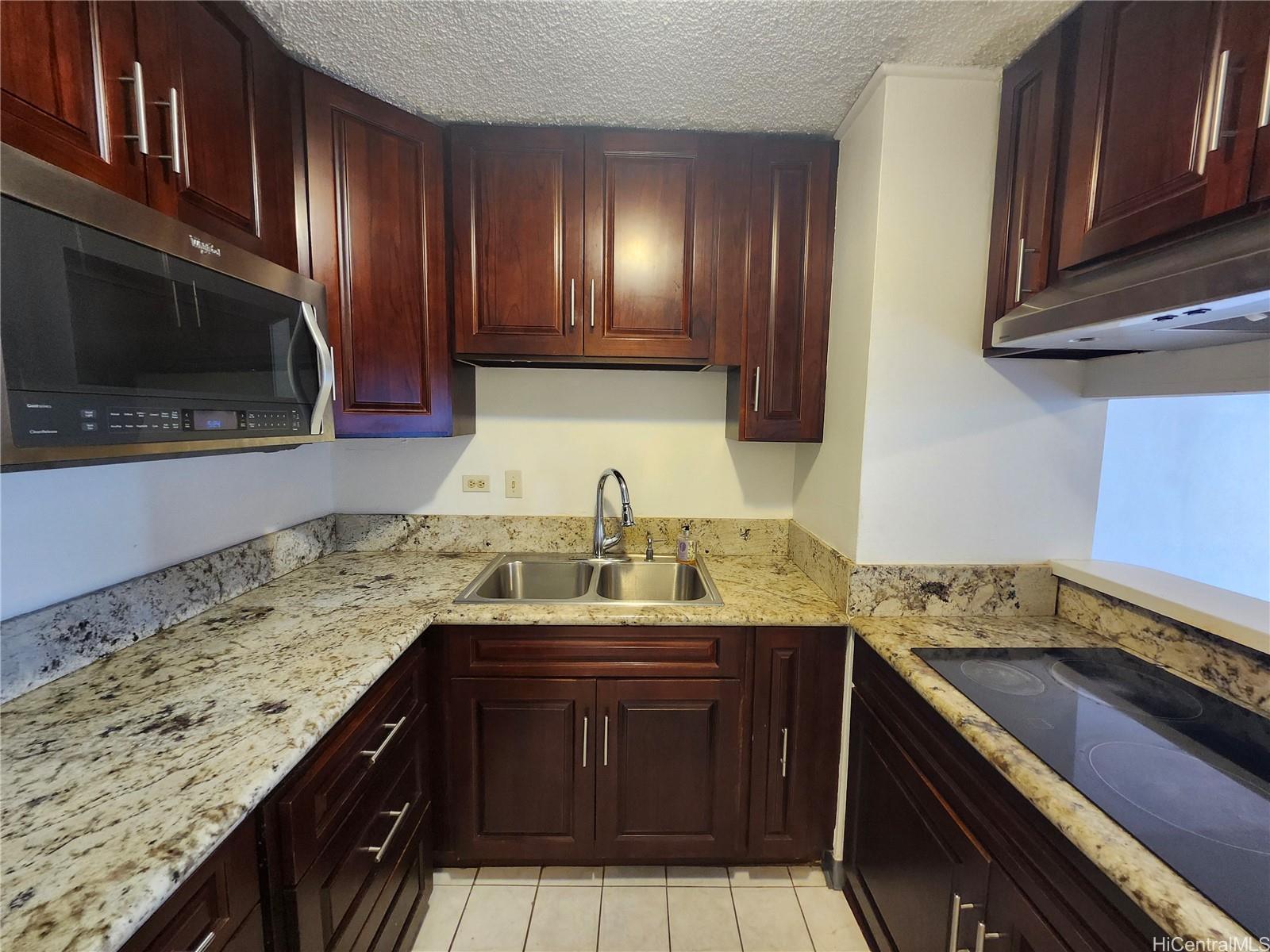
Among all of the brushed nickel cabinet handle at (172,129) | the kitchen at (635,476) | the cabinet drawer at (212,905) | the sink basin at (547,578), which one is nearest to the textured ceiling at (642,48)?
the kitchen at (635,476)

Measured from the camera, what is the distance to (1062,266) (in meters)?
1.11

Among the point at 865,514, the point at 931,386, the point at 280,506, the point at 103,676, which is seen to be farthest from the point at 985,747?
the point at 280,506

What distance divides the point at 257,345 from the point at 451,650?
93cm

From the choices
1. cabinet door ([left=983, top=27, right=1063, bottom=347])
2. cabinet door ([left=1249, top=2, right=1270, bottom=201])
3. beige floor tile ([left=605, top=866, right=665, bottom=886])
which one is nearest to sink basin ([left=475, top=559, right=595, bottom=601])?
beige floor tile ([left=605, top=866, right=665, bottom=886])

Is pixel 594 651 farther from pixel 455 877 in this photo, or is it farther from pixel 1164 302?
pixel 1164 302

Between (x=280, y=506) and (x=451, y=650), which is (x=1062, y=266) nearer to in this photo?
(x=451, y=650)

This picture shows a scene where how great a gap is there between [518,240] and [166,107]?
2.82 ft

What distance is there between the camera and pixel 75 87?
2.64 feet

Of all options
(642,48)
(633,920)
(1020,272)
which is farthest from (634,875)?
(642,48)

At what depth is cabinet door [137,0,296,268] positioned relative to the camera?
0.96m

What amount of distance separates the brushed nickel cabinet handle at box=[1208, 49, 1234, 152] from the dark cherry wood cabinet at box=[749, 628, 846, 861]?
1278 millimetres

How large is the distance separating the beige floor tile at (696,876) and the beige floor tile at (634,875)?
0.08 feet

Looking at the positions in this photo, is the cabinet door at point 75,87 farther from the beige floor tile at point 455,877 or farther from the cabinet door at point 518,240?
the beige floor tile at point 455,877

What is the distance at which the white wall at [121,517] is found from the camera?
98cm
